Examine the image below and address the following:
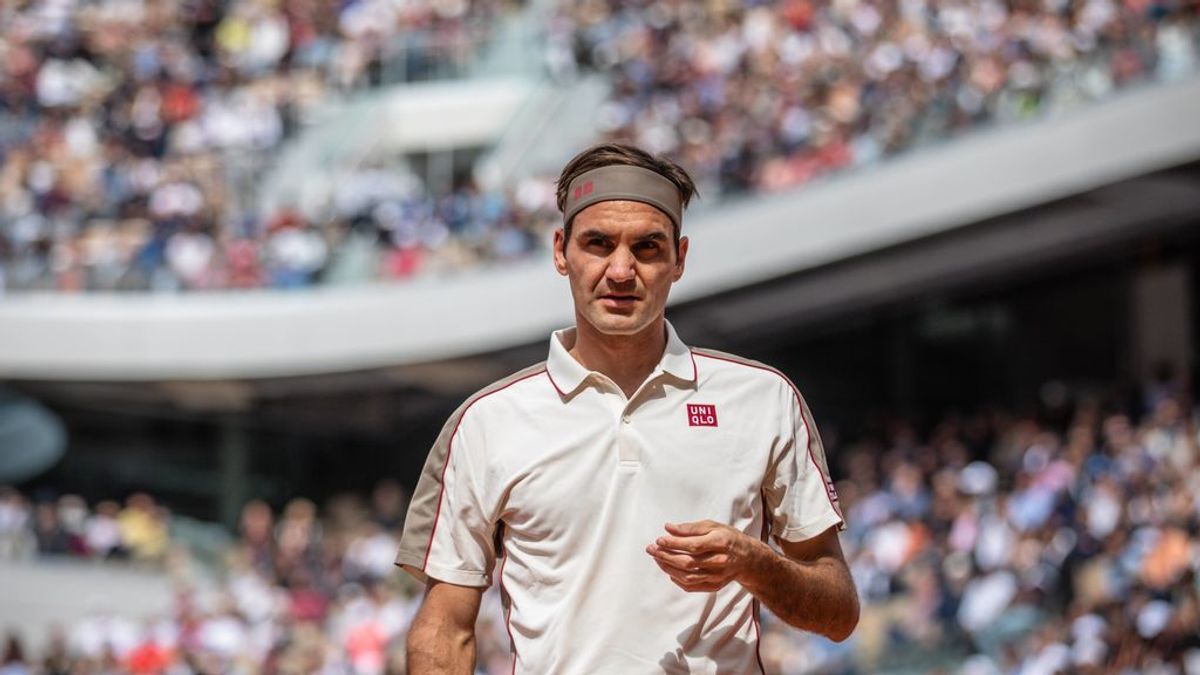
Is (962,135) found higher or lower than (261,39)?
lower

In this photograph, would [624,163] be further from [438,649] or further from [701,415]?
[438,649]

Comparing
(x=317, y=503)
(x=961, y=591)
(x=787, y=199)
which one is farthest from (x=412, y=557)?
(x=317, y=503)

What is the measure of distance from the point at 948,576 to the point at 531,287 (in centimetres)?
779

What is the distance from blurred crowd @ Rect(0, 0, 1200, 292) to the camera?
16812mm

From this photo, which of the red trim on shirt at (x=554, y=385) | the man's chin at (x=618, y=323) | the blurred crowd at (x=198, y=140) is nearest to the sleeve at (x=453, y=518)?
the red trim on shirt at (x=554, y=385)

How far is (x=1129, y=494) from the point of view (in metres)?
13.2

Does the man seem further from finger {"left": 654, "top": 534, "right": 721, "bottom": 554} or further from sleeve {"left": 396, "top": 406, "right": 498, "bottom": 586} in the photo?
finger {"left": 654, "top": 534, "right": 721, "bottom": 554}

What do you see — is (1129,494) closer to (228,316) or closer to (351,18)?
(228,316)

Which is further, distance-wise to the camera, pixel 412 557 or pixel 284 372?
pixel 284 372

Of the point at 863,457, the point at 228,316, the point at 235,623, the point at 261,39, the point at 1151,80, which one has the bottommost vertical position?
the point at 235,623

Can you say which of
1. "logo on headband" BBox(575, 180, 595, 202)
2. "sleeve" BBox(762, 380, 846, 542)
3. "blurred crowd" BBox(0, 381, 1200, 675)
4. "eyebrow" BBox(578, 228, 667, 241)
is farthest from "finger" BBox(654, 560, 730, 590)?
"blurred crowd" BBox(0, 381, 1200, 675)

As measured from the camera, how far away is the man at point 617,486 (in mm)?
3373

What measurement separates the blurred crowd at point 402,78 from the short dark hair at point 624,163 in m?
12.9

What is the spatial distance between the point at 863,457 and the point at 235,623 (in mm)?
5729
